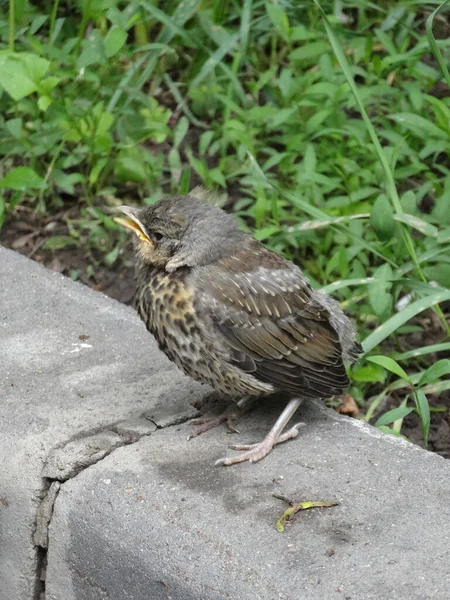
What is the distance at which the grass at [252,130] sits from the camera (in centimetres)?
476

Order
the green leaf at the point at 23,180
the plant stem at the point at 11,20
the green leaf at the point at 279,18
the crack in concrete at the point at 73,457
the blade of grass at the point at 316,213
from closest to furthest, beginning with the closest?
1. the crack in concrete at the point at 73,457
2. the blade of grass at the point at 316,213
3. the green leaf at the point at 23,180
4. the plant stem at the point at 11,20
5. the green leaf at the point at 279,18

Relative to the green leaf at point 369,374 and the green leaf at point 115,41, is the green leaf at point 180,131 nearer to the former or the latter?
the green leaf at point 115,41

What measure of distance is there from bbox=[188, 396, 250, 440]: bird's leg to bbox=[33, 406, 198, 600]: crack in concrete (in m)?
0.11

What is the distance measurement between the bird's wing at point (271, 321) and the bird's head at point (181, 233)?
5 centimetres

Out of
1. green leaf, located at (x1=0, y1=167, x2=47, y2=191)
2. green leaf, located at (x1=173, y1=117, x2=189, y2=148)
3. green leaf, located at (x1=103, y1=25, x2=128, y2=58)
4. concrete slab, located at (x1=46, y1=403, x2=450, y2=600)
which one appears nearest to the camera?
concrete slab, located at (x1=46, y1=403, x2=450, y2=600)

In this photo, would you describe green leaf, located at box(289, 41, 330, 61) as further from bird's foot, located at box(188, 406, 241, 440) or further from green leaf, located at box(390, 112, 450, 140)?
bird's foot, located at box(188, 406, 241, 440)

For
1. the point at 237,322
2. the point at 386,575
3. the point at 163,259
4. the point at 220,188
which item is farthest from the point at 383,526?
the point at 220,188

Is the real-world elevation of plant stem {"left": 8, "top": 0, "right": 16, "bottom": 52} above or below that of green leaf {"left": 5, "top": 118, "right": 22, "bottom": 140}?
above

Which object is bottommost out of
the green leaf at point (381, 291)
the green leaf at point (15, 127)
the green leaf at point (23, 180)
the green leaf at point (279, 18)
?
the green leaf at point (23, 180)

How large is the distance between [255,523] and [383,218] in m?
1.55

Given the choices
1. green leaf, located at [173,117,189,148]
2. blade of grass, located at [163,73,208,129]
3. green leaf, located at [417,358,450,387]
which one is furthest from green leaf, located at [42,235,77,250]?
green leaf, located at [417,358,450,387]

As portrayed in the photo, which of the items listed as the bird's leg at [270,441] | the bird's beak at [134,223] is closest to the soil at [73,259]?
the bird's leg at [270,441]

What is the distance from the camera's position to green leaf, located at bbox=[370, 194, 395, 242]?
4.22 meters

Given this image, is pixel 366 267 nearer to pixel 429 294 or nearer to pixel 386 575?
pixel 429 294
